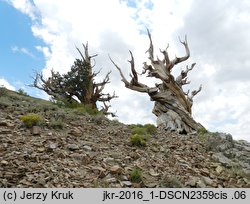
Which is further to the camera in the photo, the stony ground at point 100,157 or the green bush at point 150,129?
the green bush at point 150,129

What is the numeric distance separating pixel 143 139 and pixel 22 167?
5.03 m

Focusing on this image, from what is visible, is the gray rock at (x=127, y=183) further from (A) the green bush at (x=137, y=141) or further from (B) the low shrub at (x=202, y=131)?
(B) the low shrub at (x=202, y=131)

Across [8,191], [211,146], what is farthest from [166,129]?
[8,191]

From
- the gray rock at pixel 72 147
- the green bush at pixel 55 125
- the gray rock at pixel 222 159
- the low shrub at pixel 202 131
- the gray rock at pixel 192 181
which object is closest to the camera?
the gray rock at pixel 192 181

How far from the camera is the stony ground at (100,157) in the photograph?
687 centimetres

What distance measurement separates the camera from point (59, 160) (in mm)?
7566

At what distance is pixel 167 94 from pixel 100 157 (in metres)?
10.0

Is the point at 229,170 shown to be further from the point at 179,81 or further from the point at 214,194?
the point at 179,81

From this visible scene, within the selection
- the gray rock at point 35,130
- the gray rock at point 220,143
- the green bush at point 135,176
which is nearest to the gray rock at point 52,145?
the gray rock at point 35,130

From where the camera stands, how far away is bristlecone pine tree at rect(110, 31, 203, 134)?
16844 millimetres

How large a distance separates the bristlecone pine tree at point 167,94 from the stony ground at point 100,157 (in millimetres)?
3977

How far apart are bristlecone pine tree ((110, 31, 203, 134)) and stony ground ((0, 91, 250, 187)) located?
13.0ft

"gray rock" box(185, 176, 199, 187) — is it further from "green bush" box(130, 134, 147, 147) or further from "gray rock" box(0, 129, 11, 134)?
"gray rock" box(0, 129, 11, 134)

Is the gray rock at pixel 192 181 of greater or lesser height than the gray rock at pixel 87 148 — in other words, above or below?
below
